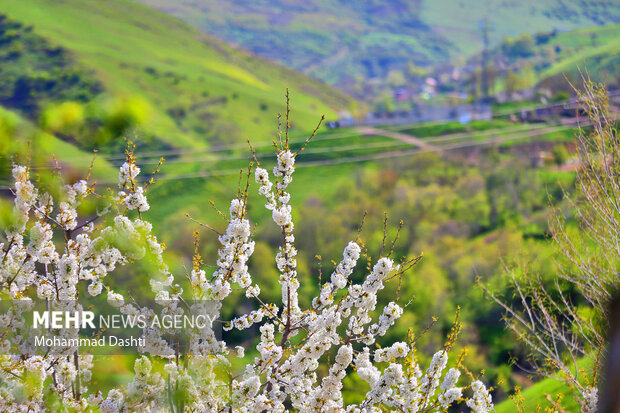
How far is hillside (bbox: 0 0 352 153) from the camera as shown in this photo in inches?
2618

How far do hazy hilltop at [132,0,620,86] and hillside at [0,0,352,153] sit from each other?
40.2 m

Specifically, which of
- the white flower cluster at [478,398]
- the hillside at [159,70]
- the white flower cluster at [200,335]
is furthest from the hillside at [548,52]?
the white flower cluster at [200,335]

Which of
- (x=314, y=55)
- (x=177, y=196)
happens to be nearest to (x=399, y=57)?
(x=314, y=55)

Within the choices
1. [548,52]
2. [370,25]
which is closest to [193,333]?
[548,52]

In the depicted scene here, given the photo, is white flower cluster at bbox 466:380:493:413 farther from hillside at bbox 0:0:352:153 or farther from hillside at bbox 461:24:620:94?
hillside at bbox 461:24:620:94

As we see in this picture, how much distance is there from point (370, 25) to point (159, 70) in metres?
114

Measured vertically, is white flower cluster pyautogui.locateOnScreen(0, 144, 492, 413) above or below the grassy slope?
below

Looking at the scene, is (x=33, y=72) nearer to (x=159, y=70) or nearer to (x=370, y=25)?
(x=159, y=70)

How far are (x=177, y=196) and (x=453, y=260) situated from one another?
1759 centimetres

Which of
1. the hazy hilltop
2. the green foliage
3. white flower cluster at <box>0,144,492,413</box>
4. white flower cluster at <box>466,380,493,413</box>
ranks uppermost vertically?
the hazy hilltop

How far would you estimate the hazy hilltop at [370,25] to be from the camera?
461 feet

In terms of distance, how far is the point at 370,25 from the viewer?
17862cm

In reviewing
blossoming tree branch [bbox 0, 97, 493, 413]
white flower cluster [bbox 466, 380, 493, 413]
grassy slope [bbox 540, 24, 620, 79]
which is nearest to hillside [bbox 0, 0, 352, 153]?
grassy slope [bbox 540, 24, 620, 79]

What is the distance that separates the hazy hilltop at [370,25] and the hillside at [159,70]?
4018 centimetres
